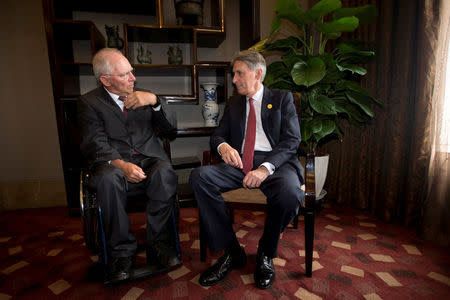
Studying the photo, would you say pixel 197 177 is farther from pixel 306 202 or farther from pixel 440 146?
pixel 440 146

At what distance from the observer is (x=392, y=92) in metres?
1.92

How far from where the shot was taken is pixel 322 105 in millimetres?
1773

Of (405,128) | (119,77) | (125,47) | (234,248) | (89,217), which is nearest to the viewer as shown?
(89,217)

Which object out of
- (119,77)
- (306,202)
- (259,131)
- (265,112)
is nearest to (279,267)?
(306,202)

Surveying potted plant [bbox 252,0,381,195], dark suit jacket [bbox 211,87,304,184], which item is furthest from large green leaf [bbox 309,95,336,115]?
dark suit jacket [bbox 211,87,304,184]

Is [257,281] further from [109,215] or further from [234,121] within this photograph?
[234,121]

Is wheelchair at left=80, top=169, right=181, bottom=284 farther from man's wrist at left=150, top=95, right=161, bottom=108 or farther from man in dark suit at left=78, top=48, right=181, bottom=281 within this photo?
man's wrist at left=150, top=95, right=161, bottom=108

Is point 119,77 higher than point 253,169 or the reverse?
higher

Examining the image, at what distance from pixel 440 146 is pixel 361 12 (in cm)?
110

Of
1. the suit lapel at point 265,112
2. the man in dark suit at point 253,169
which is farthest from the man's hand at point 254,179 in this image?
the suit lapel at point 265,112

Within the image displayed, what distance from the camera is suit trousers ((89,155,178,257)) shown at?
1.28m

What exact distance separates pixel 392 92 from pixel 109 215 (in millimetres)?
2259

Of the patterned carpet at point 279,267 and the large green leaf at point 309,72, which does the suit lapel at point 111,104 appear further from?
the large green leaf at point 309,72

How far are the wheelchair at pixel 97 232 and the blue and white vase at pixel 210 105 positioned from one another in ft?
4.11
